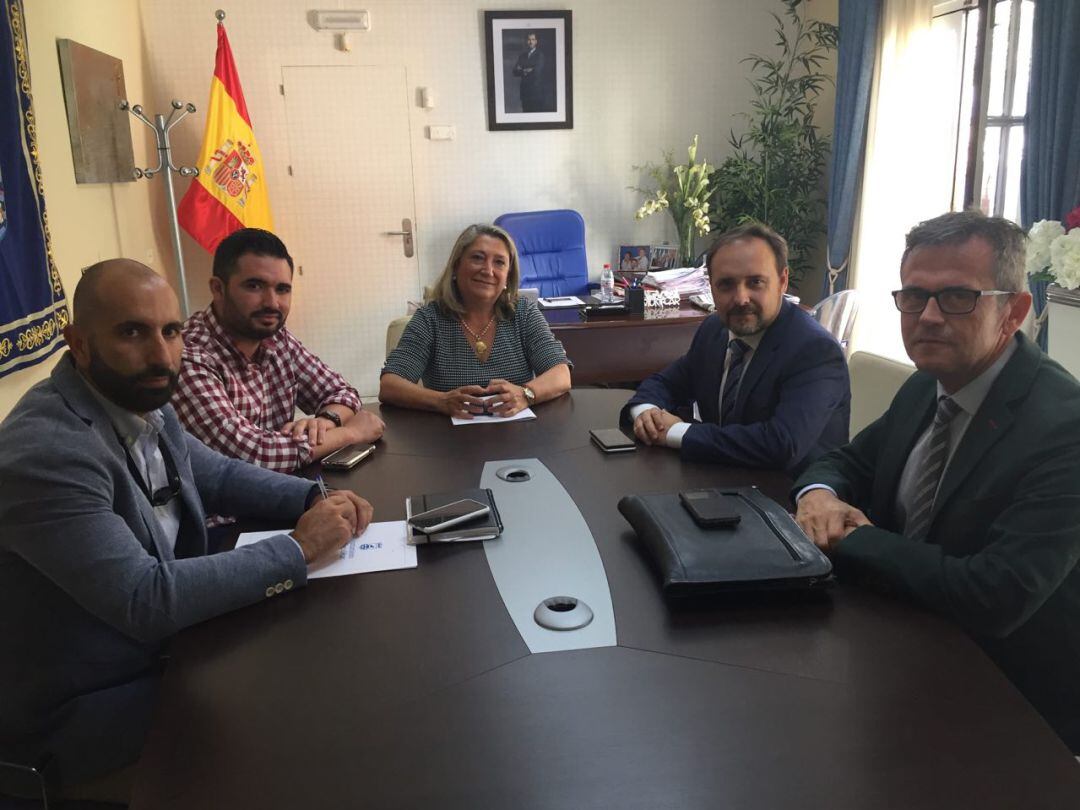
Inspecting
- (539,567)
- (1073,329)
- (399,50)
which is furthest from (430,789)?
(399,50)

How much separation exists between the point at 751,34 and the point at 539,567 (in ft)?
15.9

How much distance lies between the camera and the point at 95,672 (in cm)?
118

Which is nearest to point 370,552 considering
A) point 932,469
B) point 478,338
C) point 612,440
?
point 612,440

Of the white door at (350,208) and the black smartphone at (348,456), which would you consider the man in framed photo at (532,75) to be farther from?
the black smartphone at (348,456)

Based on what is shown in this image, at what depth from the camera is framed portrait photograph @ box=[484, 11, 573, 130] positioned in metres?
4.86

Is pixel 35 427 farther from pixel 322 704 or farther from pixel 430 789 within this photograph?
pixel 430 789

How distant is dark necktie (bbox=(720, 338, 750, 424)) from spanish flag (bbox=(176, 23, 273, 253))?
10.7 ft

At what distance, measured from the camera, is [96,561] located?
1.12 metres

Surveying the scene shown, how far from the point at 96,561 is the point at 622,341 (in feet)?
9.43

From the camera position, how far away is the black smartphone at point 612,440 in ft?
6.21

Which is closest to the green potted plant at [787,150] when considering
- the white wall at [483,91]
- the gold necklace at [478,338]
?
the white wall at [483,91]

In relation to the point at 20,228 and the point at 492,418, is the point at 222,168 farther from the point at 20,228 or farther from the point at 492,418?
the point at 492,418

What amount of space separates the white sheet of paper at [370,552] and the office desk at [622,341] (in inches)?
89.9

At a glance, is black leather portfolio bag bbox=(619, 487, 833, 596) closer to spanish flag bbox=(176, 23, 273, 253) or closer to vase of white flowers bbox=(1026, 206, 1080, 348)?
vase of white flowers bbox=(1026, 206, 1080, 348)
